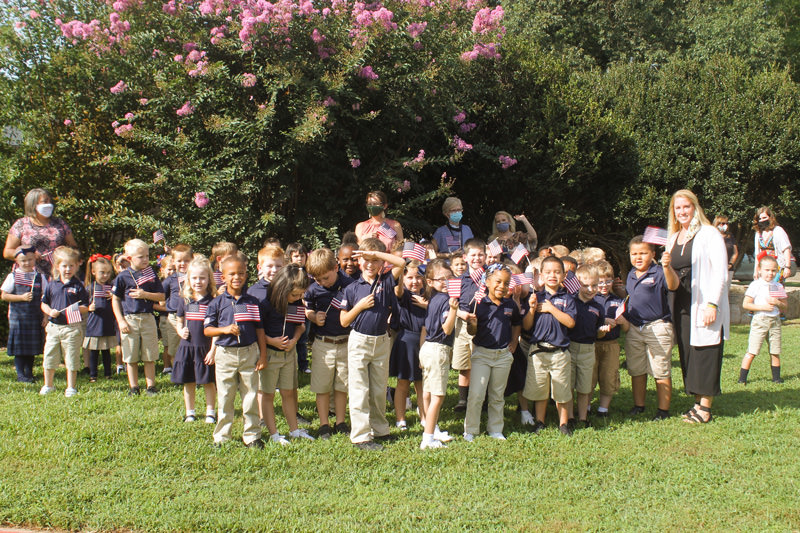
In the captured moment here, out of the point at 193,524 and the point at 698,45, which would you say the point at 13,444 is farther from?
Answer: the point at 698,45

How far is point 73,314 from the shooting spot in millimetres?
6293

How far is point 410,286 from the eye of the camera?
18.2ft

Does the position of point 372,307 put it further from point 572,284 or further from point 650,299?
point 650,299

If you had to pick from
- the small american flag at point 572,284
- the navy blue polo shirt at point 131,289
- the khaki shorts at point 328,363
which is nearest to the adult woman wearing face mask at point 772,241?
the small american flag at point 572,284

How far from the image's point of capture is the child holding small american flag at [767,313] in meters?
7.46

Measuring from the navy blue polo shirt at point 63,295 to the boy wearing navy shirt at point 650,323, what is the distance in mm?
5279

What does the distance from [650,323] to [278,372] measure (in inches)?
128

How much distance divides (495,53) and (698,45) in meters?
12.6

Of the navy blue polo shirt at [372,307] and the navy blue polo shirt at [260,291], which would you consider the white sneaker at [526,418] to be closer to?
the navy blue polo shirt at [372,307]

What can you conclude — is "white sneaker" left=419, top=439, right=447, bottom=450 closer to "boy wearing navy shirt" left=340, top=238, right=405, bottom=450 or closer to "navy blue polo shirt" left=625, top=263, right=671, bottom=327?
"boy wearing navy shirt" left=340, top=238, right=405, bottom=450

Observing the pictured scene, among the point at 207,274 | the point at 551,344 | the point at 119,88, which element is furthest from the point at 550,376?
the point at 119,88

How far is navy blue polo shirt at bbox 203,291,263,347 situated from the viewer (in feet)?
16.0

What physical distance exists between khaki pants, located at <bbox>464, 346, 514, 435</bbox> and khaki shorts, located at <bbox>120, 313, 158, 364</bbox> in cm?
328

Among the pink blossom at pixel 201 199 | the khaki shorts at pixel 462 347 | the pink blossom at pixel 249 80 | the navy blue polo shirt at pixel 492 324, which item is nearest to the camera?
the navy blue polo shirt at pixel 492 324
